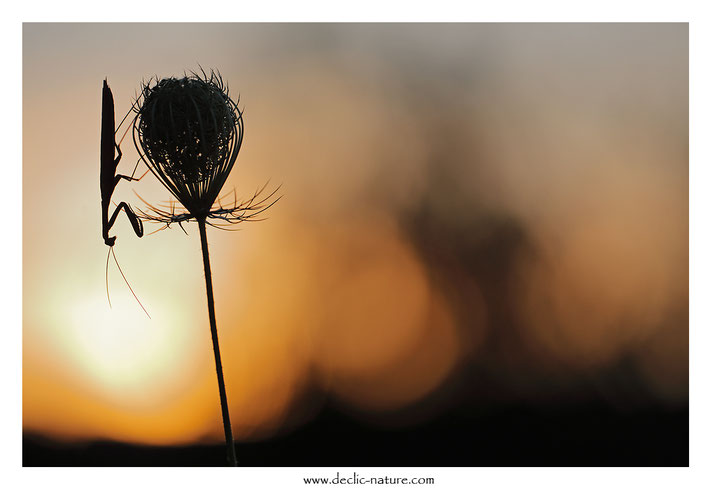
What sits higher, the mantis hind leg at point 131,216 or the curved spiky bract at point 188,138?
the curved spiky bract at point 188,138

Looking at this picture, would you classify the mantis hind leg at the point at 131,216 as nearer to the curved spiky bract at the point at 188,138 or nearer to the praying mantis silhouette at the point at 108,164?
the praying mantis silhouette at the point at 108,164

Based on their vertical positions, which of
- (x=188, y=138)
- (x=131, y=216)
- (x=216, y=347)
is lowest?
(x=216, y=347)

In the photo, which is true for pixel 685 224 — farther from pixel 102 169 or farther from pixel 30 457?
pixel 30 457

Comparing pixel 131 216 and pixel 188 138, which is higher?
pixel 188 138

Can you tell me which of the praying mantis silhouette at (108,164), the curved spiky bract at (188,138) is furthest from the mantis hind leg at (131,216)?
the curved spiky bract at (188,138)

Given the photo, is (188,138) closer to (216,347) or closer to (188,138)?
(188,138)

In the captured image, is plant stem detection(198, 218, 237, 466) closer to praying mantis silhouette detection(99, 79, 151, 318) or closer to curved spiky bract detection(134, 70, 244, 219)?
curved spiky bract detection(134, 70, 244, 219)

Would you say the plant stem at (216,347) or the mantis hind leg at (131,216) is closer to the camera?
the plant stem at (216,347)

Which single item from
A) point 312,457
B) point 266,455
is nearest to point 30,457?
point 266,455

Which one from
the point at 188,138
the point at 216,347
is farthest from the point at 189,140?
the point at 216,347
